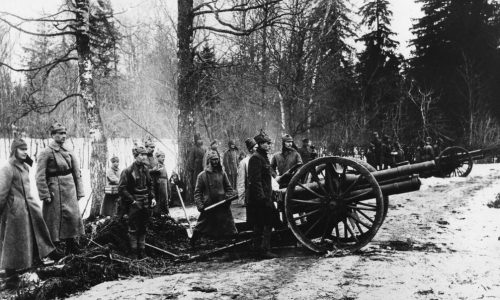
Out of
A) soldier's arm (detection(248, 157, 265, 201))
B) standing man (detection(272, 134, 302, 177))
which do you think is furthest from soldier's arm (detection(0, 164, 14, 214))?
standing man (detection(272, 134, 302, 177))

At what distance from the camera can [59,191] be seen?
6.59 metres

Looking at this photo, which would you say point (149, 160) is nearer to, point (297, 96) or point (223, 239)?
point (223, 239)

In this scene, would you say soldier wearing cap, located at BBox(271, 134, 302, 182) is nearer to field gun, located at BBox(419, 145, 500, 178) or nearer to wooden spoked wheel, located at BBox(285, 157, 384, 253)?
wooden spoked wheel, located at BBox(285, 157, 384, 253)

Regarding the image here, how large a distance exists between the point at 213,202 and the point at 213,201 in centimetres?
2

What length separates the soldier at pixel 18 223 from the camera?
554 cm

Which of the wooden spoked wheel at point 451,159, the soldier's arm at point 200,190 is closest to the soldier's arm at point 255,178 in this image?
the soldier's arm at point 200,190

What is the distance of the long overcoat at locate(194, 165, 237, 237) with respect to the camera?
747 centimetres

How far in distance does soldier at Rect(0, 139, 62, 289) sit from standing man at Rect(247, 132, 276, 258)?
119 inches

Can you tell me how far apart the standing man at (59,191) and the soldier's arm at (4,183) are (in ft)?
2.25

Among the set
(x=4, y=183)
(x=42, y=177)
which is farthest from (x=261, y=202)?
(x=4, y=183)

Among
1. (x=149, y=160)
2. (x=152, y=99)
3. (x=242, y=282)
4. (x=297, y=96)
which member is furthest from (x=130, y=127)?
(x=242, y=282)

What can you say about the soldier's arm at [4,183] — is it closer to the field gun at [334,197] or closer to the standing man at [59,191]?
the standing man at [59,191]

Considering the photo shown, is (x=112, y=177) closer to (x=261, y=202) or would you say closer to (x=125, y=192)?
(x=125, y=192)

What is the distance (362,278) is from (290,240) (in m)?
1.88
